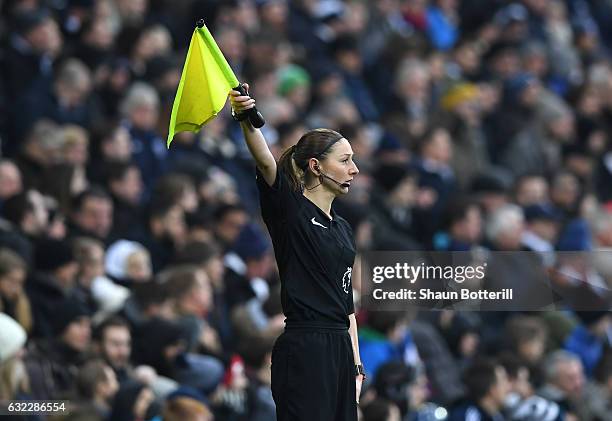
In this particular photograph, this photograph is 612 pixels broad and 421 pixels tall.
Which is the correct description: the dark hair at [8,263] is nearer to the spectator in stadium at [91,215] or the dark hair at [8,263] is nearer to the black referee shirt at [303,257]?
the spectator in stadium at [91,215]

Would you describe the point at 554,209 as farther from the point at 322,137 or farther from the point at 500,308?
the point at 322,137

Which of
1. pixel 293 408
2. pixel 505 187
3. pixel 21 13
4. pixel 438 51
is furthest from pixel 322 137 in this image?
pixel 438 51

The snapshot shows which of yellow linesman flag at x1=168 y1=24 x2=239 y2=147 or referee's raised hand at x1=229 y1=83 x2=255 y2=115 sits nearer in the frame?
referee's raised hand at x1=229 y1=83 x2=255 y2=115

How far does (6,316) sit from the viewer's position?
8180 millimetres

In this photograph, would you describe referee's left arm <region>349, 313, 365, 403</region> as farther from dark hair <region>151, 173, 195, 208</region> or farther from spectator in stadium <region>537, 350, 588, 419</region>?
dark hair <region>151, 173, 195, 208</region>

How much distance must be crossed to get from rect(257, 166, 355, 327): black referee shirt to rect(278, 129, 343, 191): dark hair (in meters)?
0.09

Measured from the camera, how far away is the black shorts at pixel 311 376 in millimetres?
5762

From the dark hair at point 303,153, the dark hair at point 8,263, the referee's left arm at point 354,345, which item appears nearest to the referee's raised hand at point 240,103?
the dark hair at point 303,153

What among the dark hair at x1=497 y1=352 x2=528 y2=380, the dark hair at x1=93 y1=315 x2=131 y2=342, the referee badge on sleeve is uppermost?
the dark hair at x1=497 y1=352 x2=528 y2=380

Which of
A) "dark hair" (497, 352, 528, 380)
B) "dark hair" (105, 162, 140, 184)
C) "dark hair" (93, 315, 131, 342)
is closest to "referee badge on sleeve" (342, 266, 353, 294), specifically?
"dark hair" (93, 315, 131, 342)

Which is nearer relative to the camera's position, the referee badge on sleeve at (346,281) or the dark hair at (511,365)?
the referee badge on sleeve at (346,281)

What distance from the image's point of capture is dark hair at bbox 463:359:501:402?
898 centimetres

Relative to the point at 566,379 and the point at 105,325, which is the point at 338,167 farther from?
the point at 566,379

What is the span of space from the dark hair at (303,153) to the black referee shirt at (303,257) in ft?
0.31
